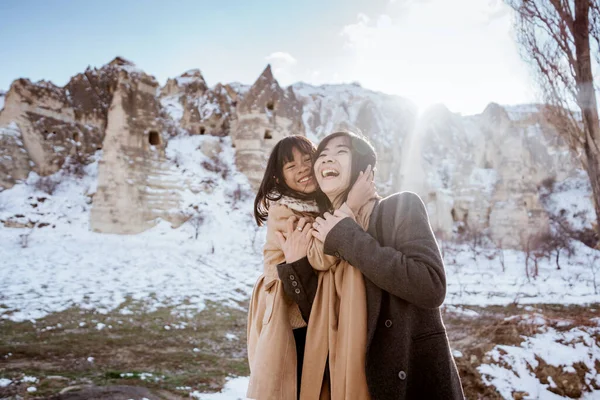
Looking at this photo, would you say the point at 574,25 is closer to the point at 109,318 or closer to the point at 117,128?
the point at 109,318

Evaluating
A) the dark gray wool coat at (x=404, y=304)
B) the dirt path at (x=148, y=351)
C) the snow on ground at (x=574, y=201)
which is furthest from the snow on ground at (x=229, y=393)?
the snow on ground at (x=574, y=201)

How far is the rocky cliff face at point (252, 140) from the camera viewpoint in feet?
50.4

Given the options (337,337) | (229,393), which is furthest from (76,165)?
(337,337)

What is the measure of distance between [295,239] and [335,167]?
0.38m

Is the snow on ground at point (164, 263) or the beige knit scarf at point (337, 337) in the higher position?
the beige knit scarf at point (337, 337)

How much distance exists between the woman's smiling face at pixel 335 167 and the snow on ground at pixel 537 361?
3.32 metres

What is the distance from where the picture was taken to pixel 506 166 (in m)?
24.4

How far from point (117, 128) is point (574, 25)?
15.7 metres

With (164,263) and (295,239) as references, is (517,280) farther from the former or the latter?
(295,239)

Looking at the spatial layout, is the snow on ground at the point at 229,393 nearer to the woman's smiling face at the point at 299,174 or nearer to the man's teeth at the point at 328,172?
the woman's smiling face at the point at 299,174

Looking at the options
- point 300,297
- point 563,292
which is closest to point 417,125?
point 563,292

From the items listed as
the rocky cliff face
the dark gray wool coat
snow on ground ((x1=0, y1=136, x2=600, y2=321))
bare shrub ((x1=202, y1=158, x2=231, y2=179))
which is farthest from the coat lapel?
bare shrub ((x1=202, y1=158, x2=231, y2=179))

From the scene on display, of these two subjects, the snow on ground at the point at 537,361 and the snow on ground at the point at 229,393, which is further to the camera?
the snow on ground at the point at 229,393

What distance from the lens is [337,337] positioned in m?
1.47
